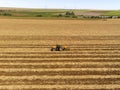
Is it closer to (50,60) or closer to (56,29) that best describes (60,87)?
(50,60)

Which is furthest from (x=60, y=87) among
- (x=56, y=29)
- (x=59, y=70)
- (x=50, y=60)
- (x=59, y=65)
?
(x=56, y=29)

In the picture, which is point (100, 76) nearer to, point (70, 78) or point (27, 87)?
point (70, 78)

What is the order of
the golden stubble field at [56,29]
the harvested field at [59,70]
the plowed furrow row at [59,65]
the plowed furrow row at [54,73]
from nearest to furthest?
the harvested field at [59,70], the plowed furrow row at [54,73], the plowed furrow row at [59,65], the golden stubble field at [56,29]

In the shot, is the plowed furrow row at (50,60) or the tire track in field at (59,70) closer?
the tire track in field at (59,70)

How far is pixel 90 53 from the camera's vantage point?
17578 millimetres


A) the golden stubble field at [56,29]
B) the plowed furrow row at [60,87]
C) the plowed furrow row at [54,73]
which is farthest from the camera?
the golden stubble field at [56,29]

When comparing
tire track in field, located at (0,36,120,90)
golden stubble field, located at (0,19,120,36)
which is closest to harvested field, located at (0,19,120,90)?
tire track in field, located at (0,36,120,90)

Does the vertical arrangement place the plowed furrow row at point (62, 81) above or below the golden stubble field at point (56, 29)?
above

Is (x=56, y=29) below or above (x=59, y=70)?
below

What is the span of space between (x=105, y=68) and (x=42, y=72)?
336 centimetres

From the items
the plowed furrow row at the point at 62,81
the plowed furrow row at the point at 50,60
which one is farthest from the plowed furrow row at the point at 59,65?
the plowed furrow row at the point at 62,81

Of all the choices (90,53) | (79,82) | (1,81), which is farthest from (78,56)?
(1,81)

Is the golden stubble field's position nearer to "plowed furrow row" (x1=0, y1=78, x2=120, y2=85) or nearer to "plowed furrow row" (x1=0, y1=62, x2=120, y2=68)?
"plowed furrow row" (x1=0, y1=62, x2=120, y2=68)

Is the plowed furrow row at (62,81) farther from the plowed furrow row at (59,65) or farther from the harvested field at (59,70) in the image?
the plowed furrow row at (59,65)
